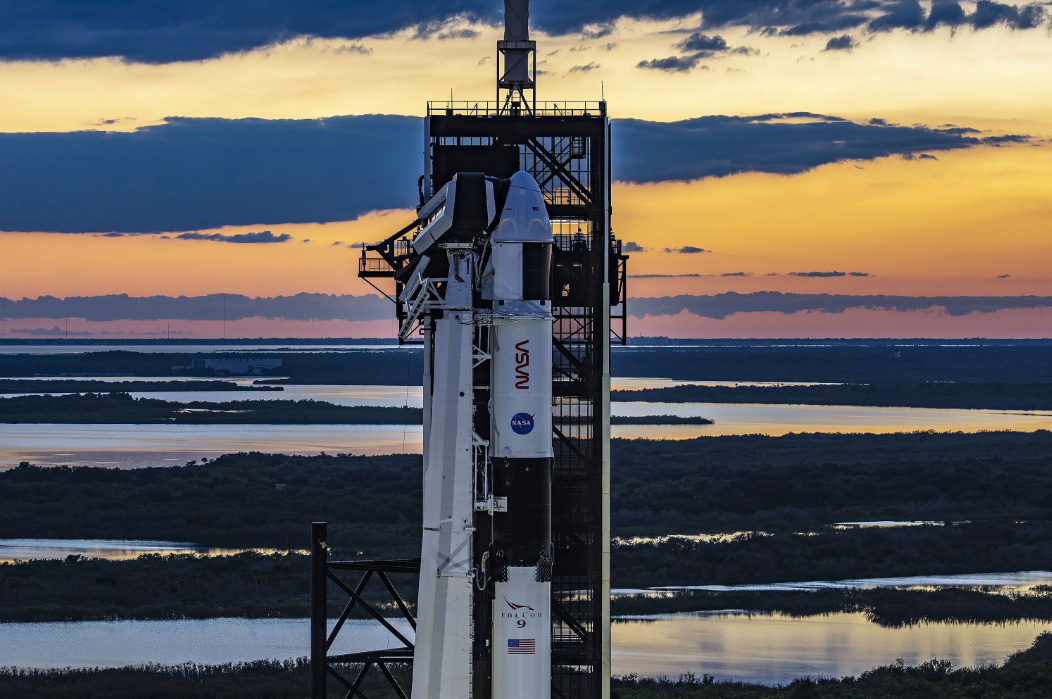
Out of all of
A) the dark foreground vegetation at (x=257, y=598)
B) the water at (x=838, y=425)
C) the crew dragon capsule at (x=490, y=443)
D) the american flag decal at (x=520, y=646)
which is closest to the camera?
the crew dragon capsule at (x=490, y=443)

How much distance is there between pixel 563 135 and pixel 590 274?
365 centimetres

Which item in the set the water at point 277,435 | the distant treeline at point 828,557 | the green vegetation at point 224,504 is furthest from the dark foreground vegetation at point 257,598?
the water at point 277,435

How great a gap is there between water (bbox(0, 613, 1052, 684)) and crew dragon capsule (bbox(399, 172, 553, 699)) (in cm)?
2218

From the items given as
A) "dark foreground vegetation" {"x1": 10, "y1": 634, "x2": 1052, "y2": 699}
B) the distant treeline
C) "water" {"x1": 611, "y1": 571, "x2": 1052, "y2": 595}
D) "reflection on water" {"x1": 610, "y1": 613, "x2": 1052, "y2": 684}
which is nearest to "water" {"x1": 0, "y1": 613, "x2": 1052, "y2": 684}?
"reflection on water" {"x1": 610, "y1": 613, "x2": 1052, "y2": 684}

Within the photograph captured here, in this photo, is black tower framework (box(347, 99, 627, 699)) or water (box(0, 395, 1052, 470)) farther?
water (box(0, 395, 1052, 470))

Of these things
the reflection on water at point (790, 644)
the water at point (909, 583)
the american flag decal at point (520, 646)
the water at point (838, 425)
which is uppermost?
the american flag decal at point (520, 646)

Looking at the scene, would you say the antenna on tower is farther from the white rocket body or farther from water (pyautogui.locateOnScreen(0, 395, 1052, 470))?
water (pyautogui.locateOnScreen(0, 395, 1052, 470))

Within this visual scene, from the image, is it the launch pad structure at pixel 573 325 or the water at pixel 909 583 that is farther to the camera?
the water at pixel 909 583

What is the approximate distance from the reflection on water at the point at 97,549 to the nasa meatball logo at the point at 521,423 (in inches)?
1959

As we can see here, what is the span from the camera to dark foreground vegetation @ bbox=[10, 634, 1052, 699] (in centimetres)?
4612

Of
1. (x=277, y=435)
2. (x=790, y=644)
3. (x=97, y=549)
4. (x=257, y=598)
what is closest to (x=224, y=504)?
(x=97, y=549)

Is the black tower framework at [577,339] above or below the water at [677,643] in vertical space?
above

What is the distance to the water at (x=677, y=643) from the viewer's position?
52.7 metres

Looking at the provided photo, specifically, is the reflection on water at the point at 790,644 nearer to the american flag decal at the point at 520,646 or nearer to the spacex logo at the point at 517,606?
the american flag decal at the point at 520,646
